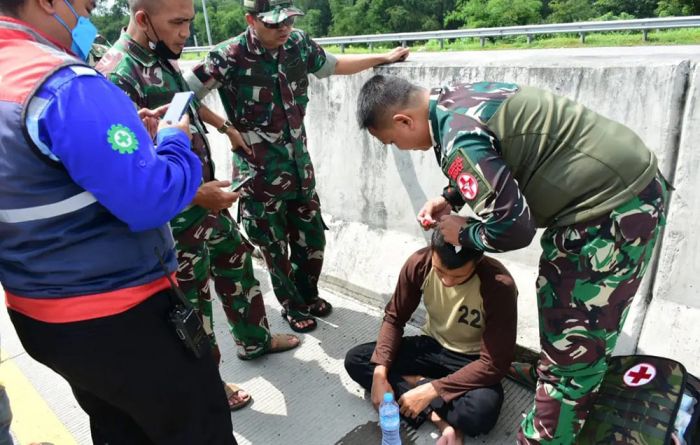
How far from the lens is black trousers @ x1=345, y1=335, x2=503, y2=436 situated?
7.21 ft

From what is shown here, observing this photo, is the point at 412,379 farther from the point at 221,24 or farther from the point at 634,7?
the point at 221,24

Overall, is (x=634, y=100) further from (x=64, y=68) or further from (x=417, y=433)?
(x=64, y=68)

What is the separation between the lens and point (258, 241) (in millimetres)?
3070

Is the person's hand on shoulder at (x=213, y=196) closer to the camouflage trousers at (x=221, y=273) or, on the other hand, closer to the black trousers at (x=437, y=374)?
the camouflage trousers at (x=221, y=273)

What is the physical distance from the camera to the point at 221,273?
8.83 feet

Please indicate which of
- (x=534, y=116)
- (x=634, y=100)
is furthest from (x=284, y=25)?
(x=634, y=100)

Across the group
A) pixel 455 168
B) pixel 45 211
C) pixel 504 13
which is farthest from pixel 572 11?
pixel 45 211

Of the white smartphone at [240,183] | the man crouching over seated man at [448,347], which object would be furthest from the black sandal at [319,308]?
the white smartphone at [240,183]

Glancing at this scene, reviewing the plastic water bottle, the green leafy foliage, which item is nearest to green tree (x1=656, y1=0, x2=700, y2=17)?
the green leafy foliage

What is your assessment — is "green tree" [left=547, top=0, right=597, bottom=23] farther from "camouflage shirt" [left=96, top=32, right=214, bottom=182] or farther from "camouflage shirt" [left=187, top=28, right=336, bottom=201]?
"camouflage shirt" [left=96, top=32, right=214, bottom=182]

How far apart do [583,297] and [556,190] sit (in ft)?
1.23

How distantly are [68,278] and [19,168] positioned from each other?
0.98ft

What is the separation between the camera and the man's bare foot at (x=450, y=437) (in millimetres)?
2182

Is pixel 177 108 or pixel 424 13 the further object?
pixel 424 13
